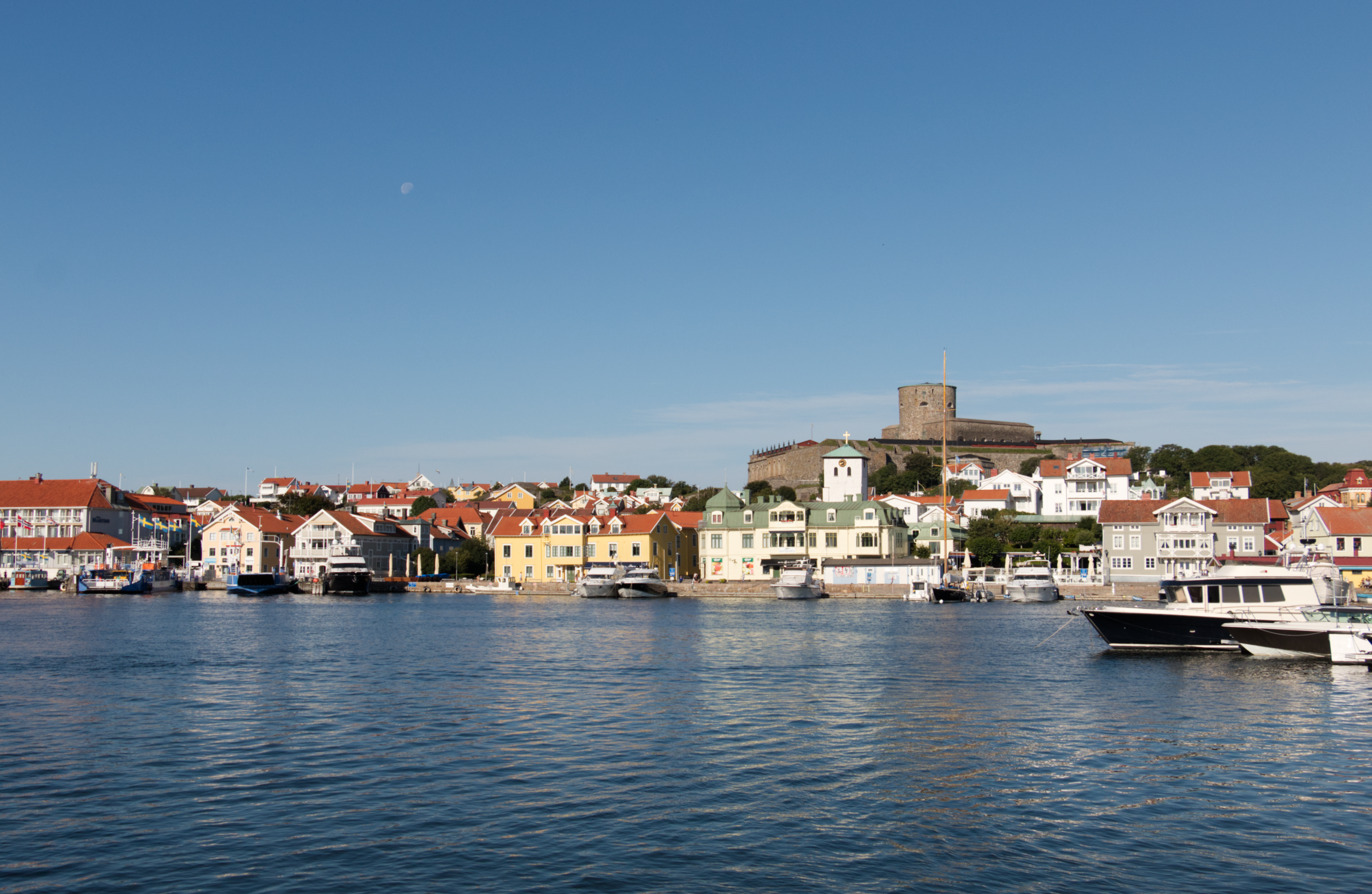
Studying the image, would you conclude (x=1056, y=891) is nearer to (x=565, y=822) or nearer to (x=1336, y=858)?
(x=1336, y=858)

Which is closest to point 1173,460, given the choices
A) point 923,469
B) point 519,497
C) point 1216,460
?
point 1216,460

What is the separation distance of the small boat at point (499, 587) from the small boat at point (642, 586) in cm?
1459

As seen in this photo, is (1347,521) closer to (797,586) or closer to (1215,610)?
(797,586)

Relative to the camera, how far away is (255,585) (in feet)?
302

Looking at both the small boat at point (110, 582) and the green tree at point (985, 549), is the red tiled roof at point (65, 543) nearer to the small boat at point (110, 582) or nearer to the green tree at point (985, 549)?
the small boat at point (110, 582)

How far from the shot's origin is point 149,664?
116ft

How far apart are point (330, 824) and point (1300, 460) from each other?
15114 centimetres

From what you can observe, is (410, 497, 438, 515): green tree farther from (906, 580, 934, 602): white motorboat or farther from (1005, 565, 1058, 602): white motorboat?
(1005, 565, 1058, 602): white motorboat

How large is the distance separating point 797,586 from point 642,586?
39.8ft

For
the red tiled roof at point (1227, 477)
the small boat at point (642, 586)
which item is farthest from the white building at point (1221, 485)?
the small boat at point (642, 586)

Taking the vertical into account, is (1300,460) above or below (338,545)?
above

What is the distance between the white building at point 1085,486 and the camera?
122875 mm

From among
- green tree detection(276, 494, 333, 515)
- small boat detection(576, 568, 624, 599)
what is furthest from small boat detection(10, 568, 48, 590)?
small boat detection(576, 568, 624, 599)

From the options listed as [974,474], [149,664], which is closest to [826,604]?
[149,664]
